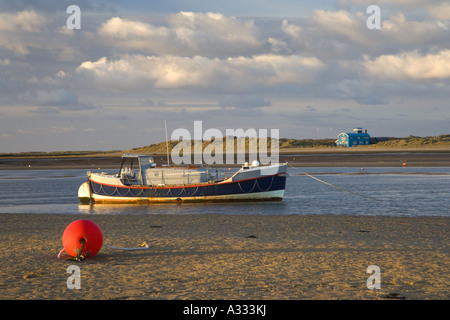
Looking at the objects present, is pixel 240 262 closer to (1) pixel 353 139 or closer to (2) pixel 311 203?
(2) pixel 311 203

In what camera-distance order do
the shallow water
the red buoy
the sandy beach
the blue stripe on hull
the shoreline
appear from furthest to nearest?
the shoreline → the blue stripe on hull → the shallow water → the red buoy → the sandy beach

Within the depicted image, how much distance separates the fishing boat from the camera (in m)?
32.4

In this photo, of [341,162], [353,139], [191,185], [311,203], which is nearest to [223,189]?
[191,185]

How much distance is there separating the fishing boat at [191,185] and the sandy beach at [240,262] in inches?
424

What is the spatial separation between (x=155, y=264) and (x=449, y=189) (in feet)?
101

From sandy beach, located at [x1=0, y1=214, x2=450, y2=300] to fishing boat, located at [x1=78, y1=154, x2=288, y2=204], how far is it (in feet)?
35.4

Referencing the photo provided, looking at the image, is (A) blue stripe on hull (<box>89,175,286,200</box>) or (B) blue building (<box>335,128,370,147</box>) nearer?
(A) blue stripe on hull (<box>89,175,286,200</box>)

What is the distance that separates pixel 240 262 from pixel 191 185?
63.3 feet

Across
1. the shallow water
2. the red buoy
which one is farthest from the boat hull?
the red buoy

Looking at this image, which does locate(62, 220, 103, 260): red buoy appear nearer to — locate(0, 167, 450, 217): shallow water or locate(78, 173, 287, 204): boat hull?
locate(0, 167, 450, 217): shallow water

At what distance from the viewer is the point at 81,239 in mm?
13172

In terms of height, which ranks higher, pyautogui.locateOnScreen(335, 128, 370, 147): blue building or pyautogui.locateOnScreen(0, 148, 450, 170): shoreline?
pyautogui.locateOnScreen(335, 128, 370, 147): blue building
